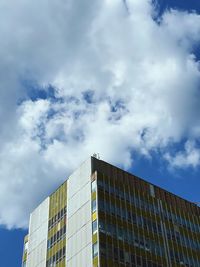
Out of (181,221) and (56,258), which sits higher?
(181,221)

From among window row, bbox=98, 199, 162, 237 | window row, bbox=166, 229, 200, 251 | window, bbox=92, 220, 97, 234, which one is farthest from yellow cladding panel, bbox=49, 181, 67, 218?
window row, bbox=166, 229, 200, 251

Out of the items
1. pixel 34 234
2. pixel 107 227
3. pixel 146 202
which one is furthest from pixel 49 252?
pixel 146 202

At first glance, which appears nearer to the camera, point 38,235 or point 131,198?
point 131,198

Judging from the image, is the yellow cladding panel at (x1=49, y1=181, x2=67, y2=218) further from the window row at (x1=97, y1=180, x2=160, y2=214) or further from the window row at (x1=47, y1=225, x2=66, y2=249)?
the window row at (x1=97, y1=180, x2=160, y2=214)

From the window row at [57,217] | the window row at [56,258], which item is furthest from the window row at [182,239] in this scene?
the window row at [56,258]

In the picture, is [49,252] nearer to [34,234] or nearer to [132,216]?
[34,234]

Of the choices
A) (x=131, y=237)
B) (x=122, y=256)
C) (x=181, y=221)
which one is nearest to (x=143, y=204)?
(x=131, y=237)

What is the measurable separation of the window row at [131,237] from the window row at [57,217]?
1228cm

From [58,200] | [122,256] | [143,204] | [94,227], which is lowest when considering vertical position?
[122,256]

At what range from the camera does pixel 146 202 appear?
8794cm

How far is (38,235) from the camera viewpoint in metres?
91.4

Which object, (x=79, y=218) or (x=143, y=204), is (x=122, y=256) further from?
(x=143, y=204)

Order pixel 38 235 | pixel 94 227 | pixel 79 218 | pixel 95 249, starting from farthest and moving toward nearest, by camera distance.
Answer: pixel 38 235 < pixel 79 218 < pixel 94 227 < pixel 95 249

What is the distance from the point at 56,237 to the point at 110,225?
1317 cm
